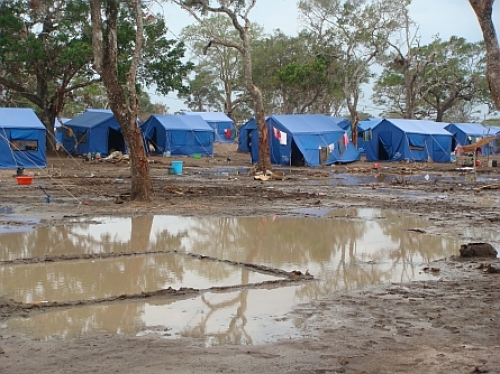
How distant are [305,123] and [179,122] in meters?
7.42

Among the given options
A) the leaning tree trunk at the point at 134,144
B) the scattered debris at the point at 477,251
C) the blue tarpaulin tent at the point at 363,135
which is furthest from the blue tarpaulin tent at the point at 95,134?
the scattered debris at the point at 477,251

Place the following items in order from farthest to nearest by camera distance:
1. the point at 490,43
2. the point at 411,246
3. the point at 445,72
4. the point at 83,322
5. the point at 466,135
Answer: the point at 445,72, the point at 466,135, the point at 411,246, the point at 490,43, the point at 83,322

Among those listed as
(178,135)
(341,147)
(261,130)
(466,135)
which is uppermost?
(466,135)

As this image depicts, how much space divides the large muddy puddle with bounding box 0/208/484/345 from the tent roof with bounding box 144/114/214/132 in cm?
2172

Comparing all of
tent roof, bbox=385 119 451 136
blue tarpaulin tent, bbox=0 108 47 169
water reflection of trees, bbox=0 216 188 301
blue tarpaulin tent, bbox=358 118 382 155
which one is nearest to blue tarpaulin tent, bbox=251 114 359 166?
tent roof, bbox=385 119 451 136

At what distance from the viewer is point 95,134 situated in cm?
3238

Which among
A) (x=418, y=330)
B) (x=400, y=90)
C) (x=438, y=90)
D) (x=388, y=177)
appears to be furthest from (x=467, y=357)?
(x=400, y=90)

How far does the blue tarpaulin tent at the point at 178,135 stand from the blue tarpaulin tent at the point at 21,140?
28.7 ft

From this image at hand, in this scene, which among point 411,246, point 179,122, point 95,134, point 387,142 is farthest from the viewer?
point 387,142

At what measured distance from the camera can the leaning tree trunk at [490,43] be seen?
637 cm

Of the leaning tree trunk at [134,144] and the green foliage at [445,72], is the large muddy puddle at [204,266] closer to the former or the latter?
the leaning tree trunk at [134,144]

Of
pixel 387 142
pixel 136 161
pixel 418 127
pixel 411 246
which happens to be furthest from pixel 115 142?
pixel 411 246

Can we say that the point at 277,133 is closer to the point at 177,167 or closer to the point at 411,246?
the point at 177,167

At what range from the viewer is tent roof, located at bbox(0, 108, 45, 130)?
80.2 feet
